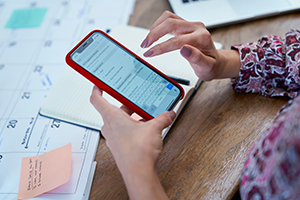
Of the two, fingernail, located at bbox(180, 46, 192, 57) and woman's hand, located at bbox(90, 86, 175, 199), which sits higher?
fingernail, located at bbox(180, 46, 192, 57)

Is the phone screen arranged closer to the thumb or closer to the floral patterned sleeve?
the thumb

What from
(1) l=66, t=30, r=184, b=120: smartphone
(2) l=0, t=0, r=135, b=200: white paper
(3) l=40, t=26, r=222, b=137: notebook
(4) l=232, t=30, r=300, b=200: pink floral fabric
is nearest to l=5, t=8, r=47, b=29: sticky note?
(2) l=0, t=0, r=135, b=200: white paper

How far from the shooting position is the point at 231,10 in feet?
2.27

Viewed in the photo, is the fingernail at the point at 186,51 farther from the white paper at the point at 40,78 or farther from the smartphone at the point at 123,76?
the white paper at the point at 40,78

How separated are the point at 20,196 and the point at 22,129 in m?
0.16

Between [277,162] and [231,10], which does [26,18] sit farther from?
[277,162]

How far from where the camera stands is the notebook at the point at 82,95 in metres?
0.52

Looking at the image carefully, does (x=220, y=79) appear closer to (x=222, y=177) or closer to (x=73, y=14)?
(x=222, y=177)

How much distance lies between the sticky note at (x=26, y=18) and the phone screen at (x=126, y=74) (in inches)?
17.7

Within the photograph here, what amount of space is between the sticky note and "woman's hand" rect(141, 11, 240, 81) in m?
0.51

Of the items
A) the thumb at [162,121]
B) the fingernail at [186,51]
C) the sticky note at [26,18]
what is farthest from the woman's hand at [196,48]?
the sticky note at [26,18]

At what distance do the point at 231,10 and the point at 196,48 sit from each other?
32 cm

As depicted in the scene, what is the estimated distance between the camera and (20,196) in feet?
1.41

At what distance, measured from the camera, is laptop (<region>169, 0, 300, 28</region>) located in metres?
0.68
